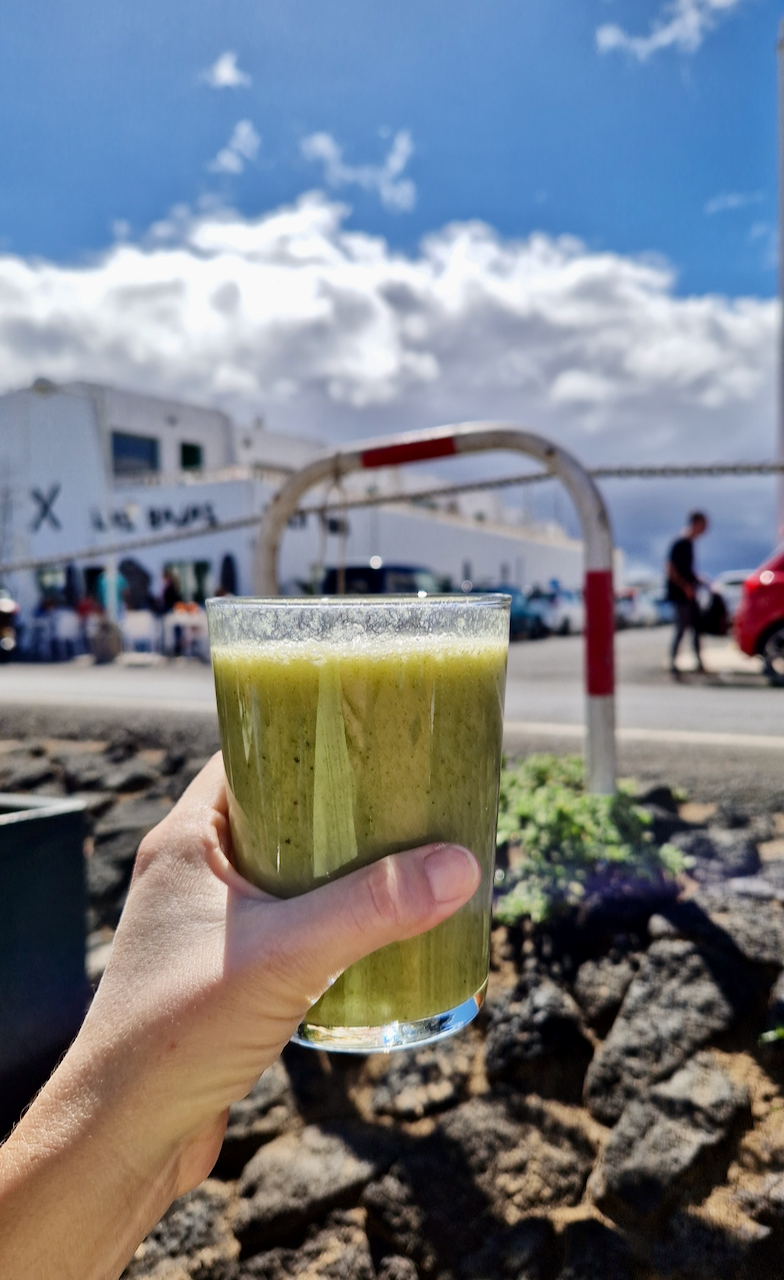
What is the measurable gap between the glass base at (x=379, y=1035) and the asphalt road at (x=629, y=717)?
7.97 ft

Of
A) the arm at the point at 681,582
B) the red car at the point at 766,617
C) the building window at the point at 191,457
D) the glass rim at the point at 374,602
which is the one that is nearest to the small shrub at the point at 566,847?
the glass rim at the point at 374,602

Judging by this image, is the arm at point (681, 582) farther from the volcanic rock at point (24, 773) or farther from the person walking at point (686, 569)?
the volcanic rock at point (24, 773)

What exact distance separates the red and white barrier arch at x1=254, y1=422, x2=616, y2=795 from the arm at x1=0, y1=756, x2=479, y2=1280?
5.55ft

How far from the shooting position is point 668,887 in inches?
87.8

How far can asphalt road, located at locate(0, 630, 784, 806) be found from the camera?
11.6 feet

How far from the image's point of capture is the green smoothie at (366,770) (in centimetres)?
98

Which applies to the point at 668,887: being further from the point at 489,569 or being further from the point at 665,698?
the point at 489,569

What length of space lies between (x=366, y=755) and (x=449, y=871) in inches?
6.6

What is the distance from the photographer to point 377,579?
55.0 ft

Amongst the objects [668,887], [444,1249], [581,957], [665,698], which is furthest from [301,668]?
[665,698]

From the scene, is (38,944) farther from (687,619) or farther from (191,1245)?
(687,619)

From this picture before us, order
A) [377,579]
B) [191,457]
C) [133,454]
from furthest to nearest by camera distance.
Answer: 1. [191,457]
2. [133,454]
3. [377,579]

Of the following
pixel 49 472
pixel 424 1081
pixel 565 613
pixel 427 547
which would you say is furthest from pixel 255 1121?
pixel 49 472

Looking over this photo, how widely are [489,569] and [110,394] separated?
14.7m
